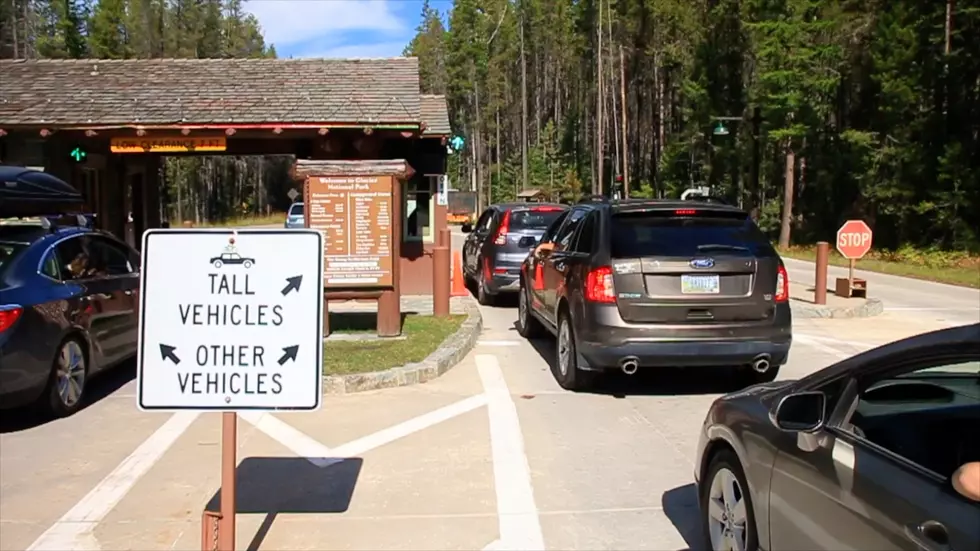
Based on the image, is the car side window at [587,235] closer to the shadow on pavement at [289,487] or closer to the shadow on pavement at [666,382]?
the shadow on pavement at [666,382]

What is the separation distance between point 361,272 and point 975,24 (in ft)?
101

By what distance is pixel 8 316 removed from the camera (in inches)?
267

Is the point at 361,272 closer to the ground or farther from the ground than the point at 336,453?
farther from the ground

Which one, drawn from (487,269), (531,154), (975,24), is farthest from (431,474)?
(531,154)

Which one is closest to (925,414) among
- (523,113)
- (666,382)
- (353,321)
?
(666,382)

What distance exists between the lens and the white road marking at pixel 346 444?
258 inches

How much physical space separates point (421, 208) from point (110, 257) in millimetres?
8621

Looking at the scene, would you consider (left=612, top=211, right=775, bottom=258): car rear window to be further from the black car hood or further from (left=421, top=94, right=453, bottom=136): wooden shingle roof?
(left=421, top=94, right=453, bottom=136): wooden shingle roof

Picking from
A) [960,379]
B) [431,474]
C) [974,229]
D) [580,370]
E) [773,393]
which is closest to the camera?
[960,379]

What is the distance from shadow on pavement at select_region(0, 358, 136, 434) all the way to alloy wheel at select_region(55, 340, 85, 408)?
0.20 metres

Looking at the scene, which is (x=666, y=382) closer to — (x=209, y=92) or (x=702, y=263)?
(x=702, y=263)

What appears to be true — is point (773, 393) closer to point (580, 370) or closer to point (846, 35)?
point (580, 370)

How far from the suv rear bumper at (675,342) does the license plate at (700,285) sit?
294 millimetres

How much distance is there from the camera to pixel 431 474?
607cm
